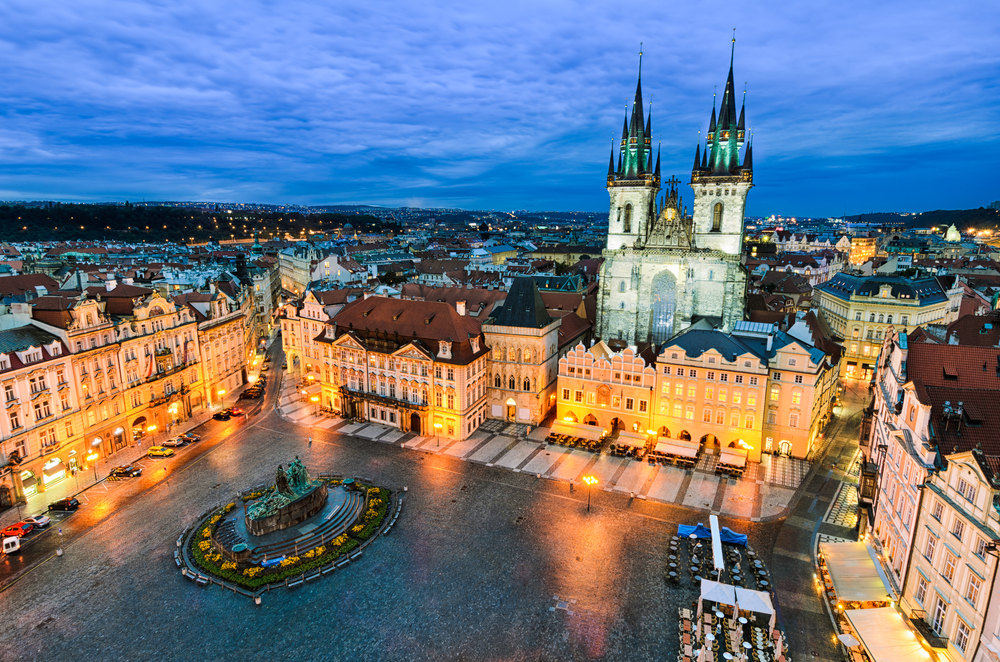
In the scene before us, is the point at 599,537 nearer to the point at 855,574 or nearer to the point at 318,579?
the point at 855,574

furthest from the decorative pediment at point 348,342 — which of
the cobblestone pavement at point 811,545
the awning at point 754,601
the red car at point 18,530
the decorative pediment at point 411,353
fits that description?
the cobblestone pavement at point 811,545

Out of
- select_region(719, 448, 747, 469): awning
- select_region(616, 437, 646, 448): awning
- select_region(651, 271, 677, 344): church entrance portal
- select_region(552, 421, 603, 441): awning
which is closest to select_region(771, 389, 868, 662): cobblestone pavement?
select_region(719, 448, 747, 469): awning

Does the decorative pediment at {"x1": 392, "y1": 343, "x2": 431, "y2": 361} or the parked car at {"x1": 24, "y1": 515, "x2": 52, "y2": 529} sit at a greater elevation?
the decorative pediment at {"x1": 392, "y1": 343, "x2": 431, "y2": 361}

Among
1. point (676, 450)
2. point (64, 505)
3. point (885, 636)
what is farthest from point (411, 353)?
point (885, 636)

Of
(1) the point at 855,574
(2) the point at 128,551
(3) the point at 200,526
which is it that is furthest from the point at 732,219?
(2) the point at 128,551

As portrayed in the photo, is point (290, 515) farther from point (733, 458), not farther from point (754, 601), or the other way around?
point (733, 458)

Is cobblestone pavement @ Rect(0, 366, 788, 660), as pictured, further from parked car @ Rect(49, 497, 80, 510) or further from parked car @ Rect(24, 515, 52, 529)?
parked car @ Rect(24, 515, 52, 529)
